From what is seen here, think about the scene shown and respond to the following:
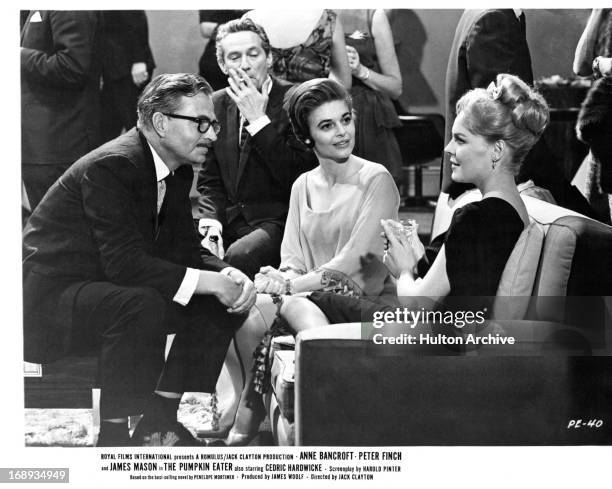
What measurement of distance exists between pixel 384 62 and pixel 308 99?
44cm

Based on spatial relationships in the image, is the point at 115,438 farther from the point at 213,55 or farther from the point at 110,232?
the point at 213,55

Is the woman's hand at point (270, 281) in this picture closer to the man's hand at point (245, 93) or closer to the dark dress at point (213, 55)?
the man's hand at point (245, 93)

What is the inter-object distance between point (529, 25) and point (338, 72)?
0.97m

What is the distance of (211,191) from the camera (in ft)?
13.1

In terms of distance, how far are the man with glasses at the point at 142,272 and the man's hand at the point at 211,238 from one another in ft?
0.12

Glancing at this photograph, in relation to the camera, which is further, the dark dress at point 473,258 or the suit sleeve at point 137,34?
the suit sleeve at point 137,34

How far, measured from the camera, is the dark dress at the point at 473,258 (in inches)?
148

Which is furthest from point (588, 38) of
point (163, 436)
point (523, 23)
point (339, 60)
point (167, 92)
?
point (163, 436)

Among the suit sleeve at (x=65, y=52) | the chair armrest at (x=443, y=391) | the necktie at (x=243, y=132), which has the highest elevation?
the suit sleeve at (x=65, y=52)

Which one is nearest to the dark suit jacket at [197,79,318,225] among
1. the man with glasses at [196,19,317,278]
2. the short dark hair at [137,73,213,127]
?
the man with glasses at [196,19,317,278]

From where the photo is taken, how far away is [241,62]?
3961mm

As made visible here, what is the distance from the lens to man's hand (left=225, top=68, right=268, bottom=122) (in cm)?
396

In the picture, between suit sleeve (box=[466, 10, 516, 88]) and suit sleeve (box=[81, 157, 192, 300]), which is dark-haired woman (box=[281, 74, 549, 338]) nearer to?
suit sleeve (box=[466, 10, 516, 88])

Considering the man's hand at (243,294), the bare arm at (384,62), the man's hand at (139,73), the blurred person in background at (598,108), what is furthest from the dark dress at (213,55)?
the blurred person in background at (598,108)
